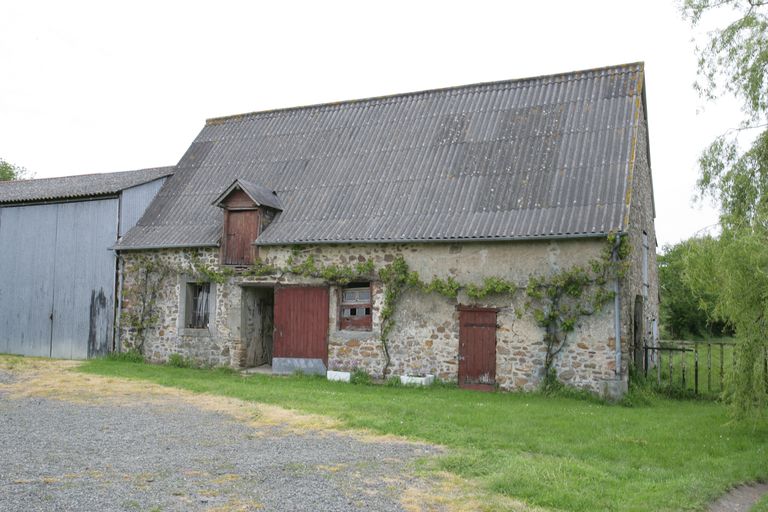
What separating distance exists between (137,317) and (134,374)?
9.45 ft

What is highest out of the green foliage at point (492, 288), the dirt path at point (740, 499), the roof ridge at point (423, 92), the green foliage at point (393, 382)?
the roof ridge at point (423, 92)

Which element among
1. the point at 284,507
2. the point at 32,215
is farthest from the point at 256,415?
the point at 32,215

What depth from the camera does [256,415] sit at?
10000 mm

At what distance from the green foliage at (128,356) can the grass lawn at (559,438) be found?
3.34 m

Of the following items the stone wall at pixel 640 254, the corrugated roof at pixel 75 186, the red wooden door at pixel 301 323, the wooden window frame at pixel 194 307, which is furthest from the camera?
the corrugated roof at pixel 75 186

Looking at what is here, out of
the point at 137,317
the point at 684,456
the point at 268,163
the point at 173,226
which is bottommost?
the point at 684,456

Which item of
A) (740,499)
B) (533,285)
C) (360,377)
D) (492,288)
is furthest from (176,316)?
(740,499)

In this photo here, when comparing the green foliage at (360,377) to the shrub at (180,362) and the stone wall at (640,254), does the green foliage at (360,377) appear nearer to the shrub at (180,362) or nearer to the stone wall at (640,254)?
the shrub at (180,362)

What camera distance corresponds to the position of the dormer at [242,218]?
15785 mm

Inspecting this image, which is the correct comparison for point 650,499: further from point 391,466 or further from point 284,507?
point 284,507

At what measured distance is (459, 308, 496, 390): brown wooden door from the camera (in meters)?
13.2

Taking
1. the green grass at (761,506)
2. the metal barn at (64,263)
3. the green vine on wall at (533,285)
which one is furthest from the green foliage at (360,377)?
the green grass at (761,506)

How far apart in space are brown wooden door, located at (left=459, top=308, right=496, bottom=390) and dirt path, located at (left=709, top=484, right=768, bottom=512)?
20.1ft

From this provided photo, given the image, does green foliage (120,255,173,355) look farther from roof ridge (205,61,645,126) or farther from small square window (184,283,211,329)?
roof ridge (205,61,645,126)
